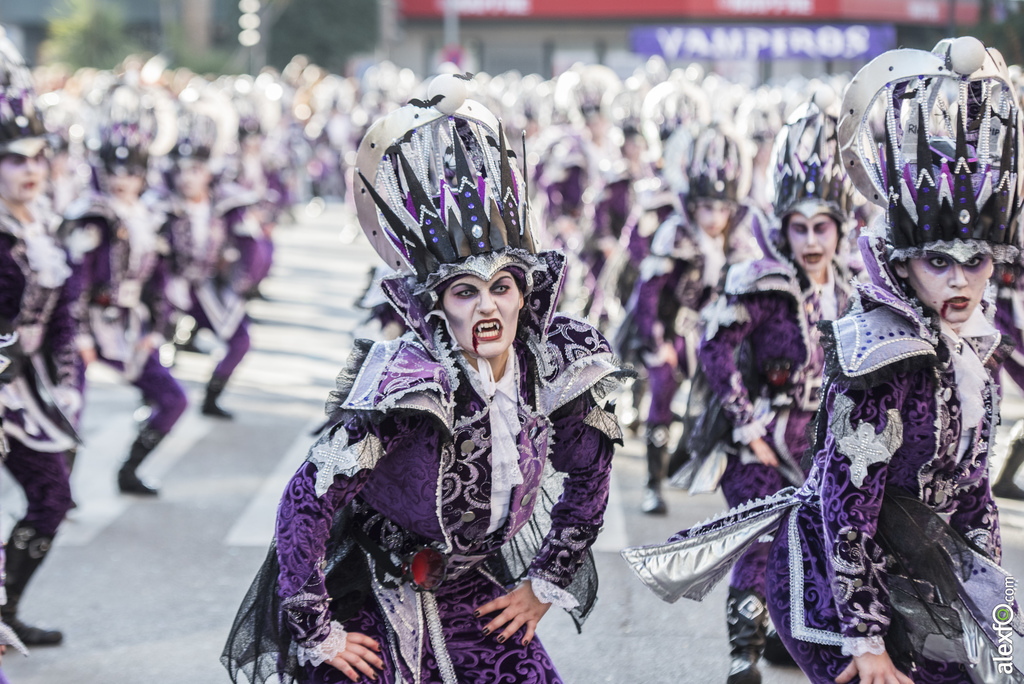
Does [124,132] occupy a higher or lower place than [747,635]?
higher

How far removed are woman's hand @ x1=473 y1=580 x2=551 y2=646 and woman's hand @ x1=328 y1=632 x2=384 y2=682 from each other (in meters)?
0.31

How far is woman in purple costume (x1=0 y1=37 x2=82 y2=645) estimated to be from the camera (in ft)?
16.6

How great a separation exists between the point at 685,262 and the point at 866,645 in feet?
13.7

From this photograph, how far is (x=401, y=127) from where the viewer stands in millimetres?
3129

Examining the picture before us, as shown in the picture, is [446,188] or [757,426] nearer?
[446,188]

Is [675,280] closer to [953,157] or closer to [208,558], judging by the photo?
[208,558]

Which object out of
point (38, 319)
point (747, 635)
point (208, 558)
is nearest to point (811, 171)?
point (747, 635)

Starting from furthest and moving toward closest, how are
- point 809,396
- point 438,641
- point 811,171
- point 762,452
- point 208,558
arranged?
point 208,558 < point 811,171 < point 809,396 < point 762,452 < point 438,641

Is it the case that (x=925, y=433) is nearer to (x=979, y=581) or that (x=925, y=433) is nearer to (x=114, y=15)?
(x=979, y=581)

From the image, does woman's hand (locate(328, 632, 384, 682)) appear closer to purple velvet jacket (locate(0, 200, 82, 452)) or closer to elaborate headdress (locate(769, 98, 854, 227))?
purple velvet jacket (locate(0, 200, 82, 452))

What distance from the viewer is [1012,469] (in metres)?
6.86

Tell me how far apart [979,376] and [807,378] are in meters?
1.67

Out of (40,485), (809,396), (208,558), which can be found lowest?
(208,558)

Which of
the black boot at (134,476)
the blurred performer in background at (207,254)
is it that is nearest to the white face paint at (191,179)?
the blurred performer in background at (207,254)
